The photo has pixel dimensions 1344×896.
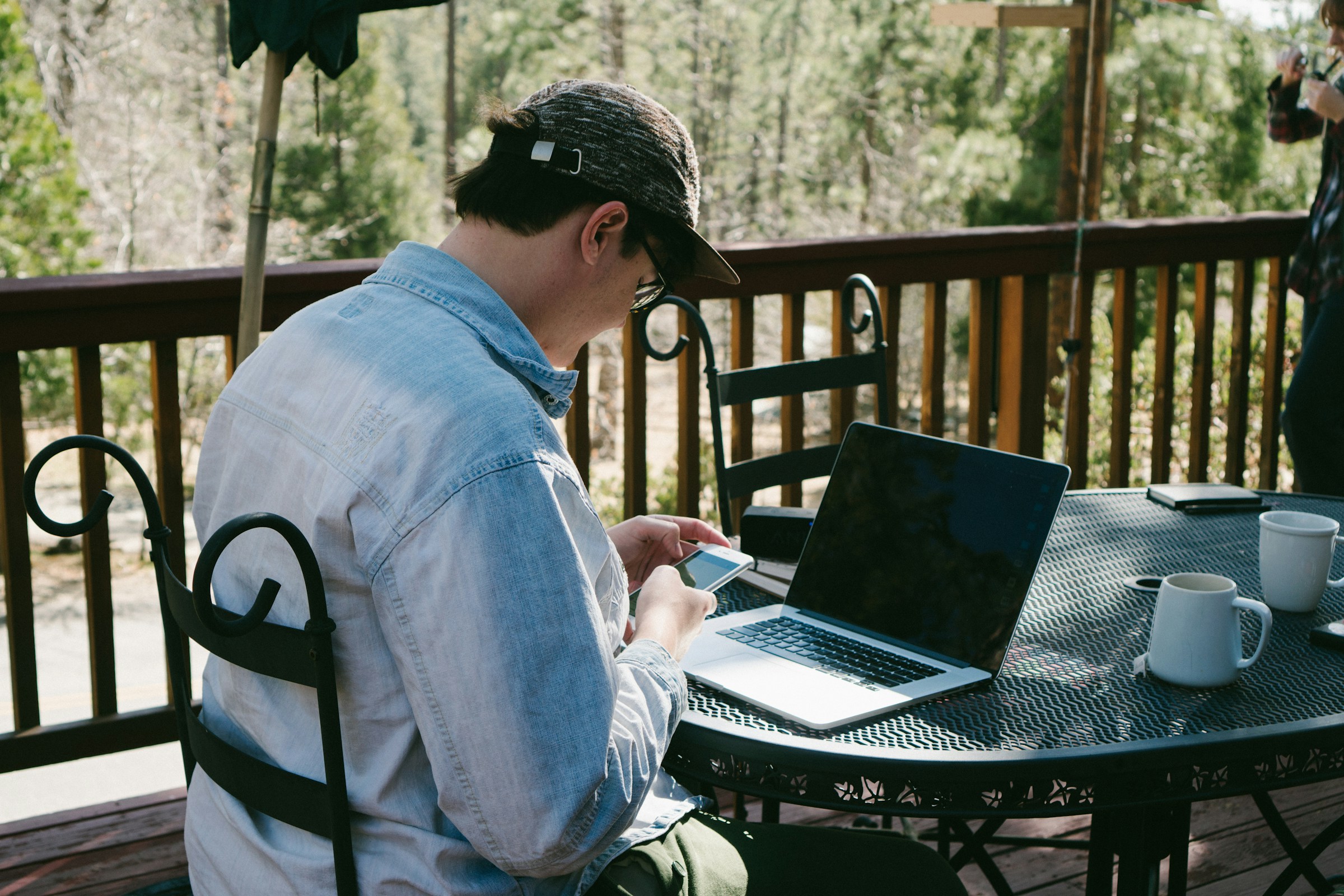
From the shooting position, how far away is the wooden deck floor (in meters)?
2.22

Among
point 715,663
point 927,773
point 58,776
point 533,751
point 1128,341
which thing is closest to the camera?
point 533,751

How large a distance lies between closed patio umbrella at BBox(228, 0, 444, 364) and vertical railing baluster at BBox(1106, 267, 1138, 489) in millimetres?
2249

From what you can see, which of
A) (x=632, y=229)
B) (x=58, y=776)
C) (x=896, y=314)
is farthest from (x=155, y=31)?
(x=632, y=229)

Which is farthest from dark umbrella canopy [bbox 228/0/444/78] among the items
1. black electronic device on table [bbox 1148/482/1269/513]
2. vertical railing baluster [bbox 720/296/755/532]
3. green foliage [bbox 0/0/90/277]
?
green foliage [bbox 0/0/90/277]

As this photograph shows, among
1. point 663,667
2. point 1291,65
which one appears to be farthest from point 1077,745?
point 1291,65

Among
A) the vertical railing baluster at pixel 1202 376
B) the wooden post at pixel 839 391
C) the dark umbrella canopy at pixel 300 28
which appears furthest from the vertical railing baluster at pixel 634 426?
the vertical railing baluster at pixel 1202 376

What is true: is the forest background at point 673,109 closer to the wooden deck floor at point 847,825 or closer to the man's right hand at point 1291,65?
the man's right hand at point 1291,65

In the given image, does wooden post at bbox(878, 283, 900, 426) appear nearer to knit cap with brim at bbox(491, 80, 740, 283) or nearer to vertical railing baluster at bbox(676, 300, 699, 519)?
vertical railing baluster at bbox(676, 300, 699, 519)

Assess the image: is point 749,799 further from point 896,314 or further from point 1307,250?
point 1307,250

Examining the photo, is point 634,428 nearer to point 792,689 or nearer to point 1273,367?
point 792,689

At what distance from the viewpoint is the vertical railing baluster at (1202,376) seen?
3879 mm

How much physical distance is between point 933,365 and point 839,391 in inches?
18.7

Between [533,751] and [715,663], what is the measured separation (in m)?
0.50

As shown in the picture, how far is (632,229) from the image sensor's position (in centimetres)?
121
